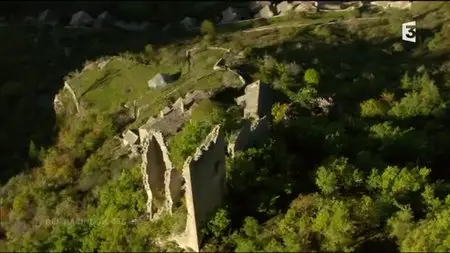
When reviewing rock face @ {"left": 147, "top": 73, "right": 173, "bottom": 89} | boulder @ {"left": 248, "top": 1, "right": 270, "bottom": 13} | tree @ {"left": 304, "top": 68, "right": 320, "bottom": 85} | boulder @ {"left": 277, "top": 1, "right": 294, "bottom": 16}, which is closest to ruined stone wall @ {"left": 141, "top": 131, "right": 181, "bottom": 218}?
tree @ {"left": 304, "top": 68, "right": 320, "bottom": 85}

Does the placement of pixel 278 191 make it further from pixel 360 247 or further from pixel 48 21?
pixel 48 21

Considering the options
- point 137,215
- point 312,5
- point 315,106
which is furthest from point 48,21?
point 137,215

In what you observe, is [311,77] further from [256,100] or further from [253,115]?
[253,115]

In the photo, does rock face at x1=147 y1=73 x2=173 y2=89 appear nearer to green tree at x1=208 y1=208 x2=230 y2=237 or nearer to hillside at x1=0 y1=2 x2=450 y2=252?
hillside at x1=0 y1=2 x2=450 y2=252

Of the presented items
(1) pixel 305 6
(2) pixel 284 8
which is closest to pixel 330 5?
(1) pixel 305 6

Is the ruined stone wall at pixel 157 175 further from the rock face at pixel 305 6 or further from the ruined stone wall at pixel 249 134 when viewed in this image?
the rock face at pixel 305 6
